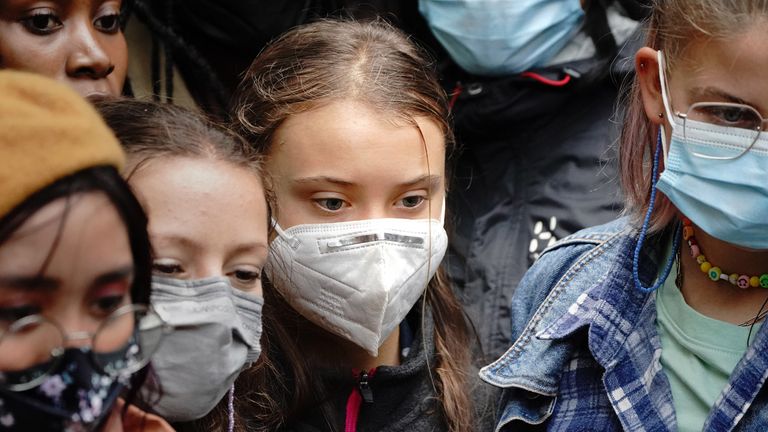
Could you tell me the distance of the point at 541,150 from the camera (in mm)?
3781

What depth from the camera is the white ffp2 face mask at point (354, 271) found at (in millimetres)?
2854

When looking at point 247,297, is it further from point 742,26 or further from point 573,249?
point 742,26

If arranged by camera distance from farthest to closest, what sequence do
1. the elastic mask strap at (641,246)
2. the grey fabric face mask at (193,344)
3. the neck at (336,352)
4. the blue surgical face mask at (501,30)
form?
1. the blue surgical face mask at (501,30)
2. the neck at (336,352)
3. the elastic mask strap at (641,246)
4. the grey fabric face mask at (193,344)

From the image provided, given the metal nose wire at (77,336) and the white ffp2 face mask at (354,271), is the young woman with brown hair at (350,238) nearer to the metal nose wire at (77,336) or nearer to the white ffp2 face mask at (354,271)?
the white ffp2 face mask at (354,271)

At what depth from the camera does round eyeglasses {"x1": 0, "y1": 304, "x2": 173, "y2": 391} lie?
175 cm

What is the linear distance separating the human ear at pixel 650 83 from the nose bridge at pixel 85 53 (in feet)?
4.54

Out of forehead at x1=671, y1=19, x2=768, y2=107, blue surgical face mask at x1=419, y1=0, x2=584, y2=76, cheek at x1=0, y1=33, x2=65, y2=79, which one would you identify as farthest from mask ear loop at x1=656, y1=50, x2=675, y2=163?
cheek at x1=0, y1=33, x2=65, y2=79

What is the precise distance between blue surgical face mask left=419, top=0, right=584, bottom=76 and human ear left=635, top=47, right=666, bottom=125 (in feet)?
3.35

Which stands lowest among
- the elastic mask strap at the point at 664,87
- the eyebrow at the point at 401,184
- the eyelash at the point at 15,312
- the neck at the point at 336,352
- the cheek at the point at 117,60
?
the neck at the point at 336,352

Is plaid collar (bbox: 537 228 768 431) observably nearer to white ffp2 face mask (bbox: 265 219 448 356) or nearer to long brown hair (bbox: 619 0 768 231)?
long brown hair (bbox: 619 0 768 231)

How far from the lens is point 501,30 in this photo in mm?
3684

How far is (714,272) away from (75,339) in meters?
1.51

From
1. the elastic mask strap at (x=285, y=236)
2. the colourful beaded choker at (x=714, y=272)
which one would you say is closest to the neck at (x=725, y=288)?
the colourful beaded choker at (x=714, y=272)

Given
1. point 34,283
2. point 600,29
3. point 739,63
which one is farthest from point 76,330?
point 600,29
